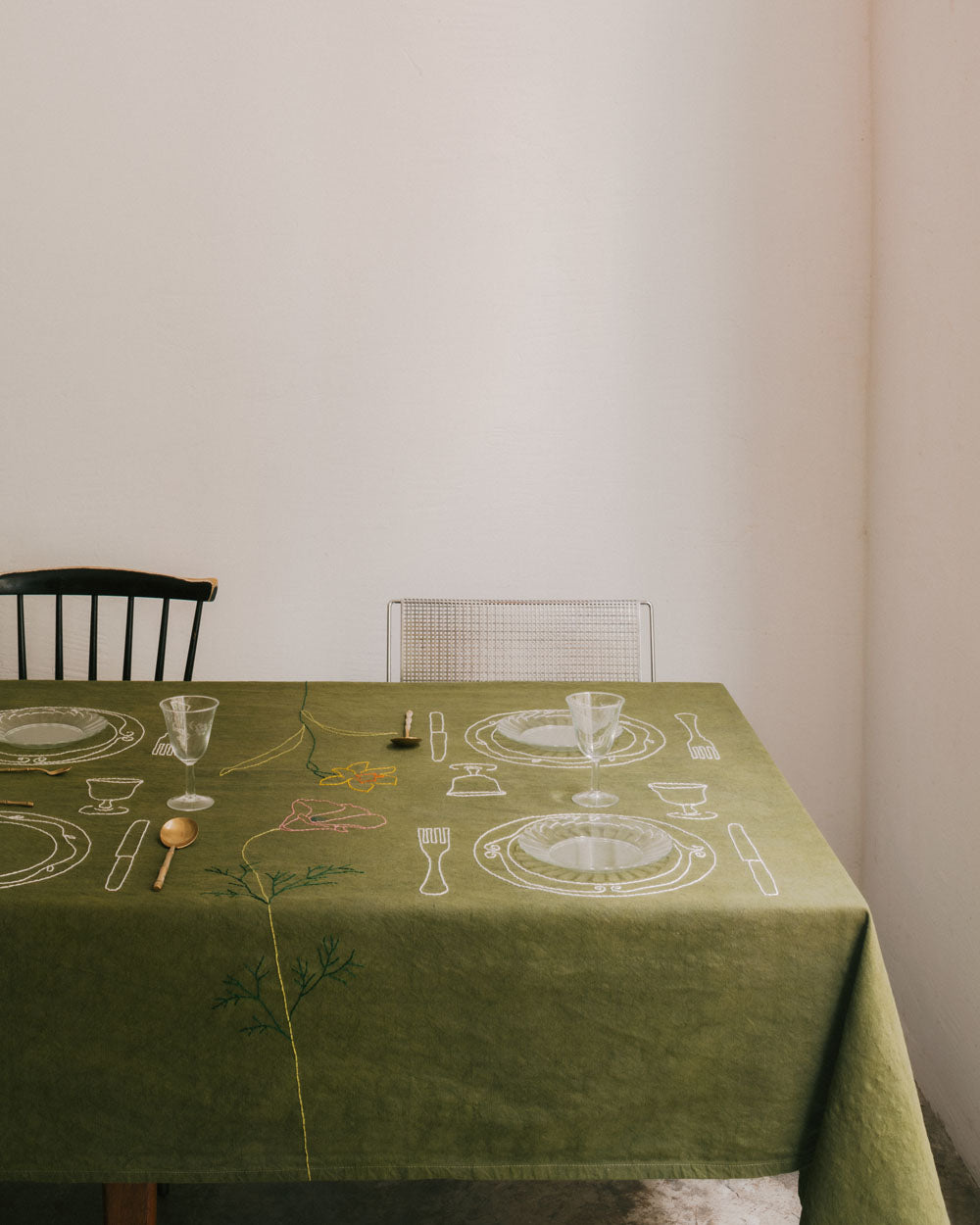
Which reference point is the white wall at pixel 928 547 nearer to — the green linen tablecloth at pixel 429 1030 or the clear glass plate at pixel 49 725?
the green linen tablecloth at pixel 429 1030

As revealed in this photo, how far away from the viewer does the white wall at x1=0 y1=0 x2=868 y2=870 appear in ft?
7.84

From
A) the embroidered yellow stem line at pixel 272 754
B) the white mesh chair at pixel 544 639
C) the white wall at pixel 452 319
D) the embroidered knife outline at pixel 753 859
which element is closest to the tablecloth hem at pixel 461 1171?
the embroidered knife outline at pixel 753 859

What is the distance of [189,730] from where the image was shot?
1.18m

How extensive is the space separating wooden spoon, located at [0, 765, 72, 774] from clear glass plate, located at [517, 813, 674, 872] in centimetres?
60

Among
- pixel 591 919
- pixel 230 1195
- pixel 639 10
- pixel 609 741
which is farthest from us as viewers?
pixel 639 10

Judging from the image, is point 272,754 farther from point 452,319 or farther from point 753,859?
point 452,319

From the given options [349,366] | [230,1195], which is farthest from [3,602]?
[230,1195]

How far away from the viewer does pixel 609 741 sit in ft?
4.01

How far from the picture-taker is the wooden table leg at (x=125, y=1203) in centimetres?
109

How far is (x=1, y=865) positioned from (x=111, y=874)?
11cm

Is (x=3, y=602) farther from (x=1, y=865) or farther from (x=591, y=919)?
(x=591, y=919)

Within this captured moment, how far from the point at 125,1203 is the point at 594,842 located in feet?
1.99

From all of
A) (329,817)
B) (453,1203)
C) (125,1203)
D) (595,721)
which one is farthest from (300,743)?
(453,1203)

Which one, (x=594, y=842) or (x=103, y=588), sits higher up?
(x=103, y=588)
